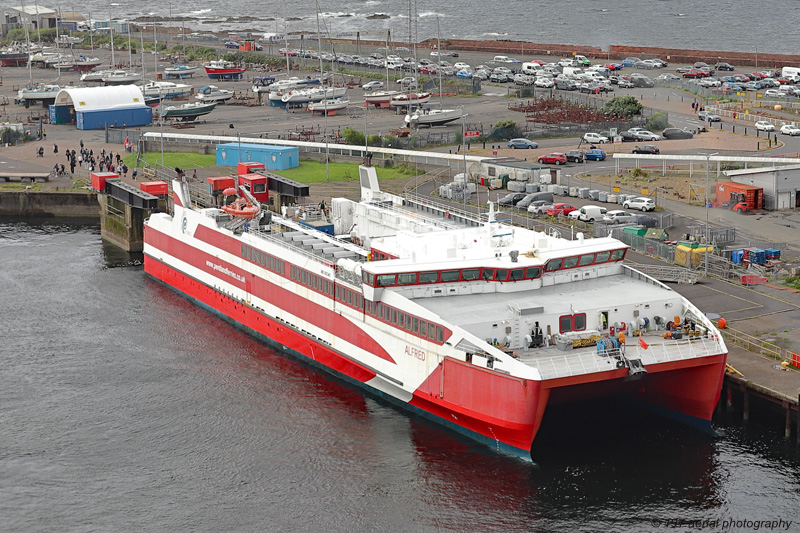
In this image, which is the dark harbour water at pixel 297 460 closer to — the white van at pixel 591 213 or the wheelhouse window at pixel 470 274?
the wheelhouse window at pixel 470 274

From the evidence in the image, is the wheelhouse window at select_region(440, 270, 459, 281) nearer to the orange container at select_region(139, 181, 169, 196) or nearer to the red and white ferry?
the red and white ferry

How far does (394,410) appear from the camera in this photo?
55594mm

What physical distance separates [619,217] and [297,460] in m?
39.9

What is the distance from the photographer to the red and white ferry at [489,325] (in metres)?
49.1

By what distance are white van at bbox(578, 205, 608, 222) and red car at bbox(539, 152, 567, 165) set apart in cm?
2244

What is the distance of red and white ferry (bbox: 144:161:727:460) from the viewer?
161 ft

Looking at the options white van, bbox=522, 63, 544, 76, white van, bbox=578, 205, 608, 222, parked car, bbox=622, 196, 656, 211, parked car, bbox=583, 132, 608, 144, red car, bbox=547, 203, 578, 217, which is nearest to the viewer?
white van, bbox=578, 205, 608, 222

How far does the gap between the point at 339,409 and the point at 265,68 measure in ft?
465

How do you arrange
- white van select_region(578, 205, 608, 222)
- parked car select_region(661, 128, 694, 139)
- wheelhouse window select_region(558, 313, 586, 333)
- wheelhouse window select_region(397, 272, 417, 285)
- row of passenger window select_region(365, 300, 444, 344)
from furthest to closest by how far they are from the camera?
parked car select_region(661, 128, 694, 139) → white van select_region(578, 205, 608, 222) → wheelhouse window select_region(397, 272, 417, 285) → wheelhouse window select_region(558, 313, 586, 333) → row of passenger window select_region(365, 300, 444, 344)

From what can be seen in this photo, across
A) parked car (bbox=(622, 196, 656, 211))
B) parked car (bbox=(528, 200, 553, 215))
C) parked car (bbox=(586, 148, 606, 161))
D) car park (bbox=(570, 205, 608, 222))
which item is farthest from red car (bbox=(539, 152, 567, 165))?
car park (bbox=(570, 205, 608, 222))

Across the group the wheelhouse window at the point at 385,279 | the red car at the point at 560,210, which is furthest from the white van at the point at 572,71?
the wheelhouse window at the point at 385,279

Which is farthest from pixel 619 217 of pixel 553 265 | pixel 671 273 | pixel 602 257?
pixel 553 265

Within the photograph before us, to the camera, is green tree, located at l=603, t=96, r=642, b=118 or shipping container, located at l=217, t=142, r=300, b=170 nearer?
shipping container, located at l=217, t=142, r=300, b=170

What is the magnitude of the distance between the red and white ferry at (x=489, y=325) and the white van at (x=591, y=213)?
21113 millimetres
